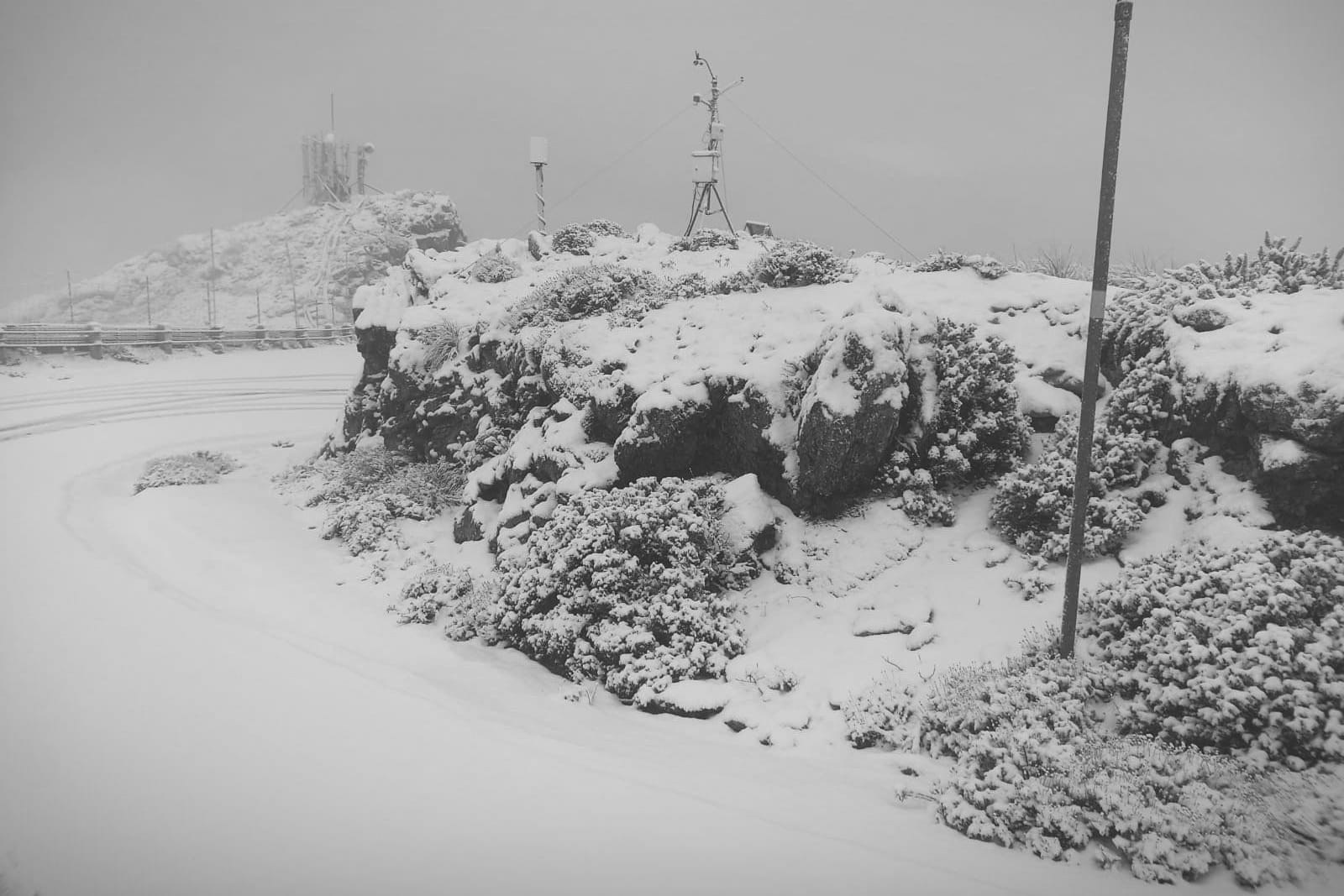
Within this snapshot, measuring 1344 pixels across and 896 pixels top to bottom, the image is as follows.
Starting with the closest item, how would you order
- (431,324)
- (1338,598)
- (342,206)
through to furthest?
(1338,598) → (431,324) → (342,206)

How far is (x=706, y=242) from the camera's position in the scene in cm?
1603

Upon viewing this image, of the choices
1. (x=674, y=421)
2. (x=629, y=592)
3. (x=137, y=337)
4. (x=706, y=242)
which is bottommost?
(x=629, y=592)

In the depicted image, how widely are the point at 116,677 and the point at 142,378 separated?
2219 centimetres

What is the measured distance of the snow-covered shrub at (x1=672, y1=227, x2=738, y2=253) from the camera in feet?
52.0

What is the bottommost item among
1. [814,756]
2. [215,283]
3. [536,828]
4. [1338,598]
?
[814,756]

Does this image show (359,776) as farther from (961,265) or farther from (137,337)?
(137,337)

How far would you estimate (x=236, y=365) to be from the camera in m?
26.4

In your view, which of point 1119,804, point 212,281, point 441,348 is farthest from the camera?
point 212,281

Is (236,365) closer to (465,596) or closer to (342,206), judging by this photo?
(465,596)

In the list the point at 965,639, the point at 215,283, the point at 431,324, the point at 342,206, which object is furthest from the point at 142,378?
the point at 342,206

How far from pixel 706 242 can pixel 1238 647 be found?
44.1 ft

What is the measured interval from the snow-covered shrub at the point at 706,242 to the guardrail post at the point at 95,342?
22665mm

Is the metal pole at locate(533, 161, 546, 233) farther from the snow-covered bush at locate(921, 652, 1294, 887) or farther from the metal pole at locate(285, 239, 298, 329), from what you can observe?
the metal pole at locate(285, 239, 298, 329)

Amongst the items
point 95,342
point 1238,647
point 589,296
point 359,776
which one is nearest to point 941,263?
point 589,296
